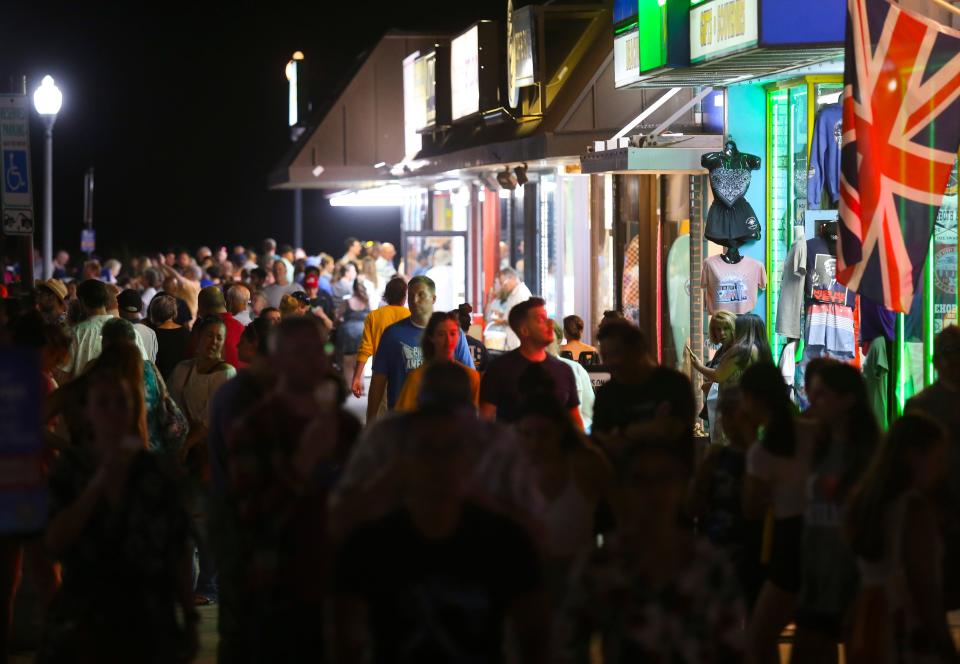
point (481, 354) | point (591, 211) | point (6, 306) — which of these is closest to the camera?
point (6, 306)

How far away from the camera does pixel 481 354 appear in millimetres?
14656

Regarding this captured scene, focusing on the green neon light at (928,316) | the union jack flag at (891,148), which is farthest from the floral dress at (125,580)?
the green neon light at (928,316)

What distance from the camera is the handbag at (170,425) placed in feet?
28.9

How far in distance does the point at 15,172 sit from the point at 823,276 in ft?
21.8

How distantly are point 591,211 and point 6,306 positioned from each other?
12298 millimetres

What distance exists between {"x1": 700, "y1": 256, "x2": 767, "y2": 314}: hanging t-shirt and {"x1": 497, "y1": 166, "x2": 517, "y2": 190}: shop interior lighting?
8.39m

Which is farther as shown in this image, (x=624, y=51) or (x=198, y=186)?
(x=198, y=186)

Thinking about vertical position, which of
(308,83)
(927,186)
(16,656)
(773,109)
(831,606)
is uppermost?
(308,83)

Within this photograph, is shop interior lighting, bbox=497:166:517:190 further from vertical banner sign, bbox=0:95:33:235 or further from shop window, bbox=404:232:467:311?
vertical banner sign, bbox=0:95:33:235

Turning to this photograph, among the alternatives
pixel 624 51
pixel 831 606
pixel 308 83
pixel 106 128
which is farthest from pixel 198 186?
pixel 831 606

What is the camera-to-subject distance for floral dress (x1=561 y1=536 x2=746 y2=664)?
473 cm

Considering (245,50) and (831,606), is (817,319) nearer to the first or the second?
(831,606)

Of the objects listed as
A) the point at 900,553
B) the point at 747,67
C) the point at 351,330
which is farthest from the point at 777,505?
the point at 351,330

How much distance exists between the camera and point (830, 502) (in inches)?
243
